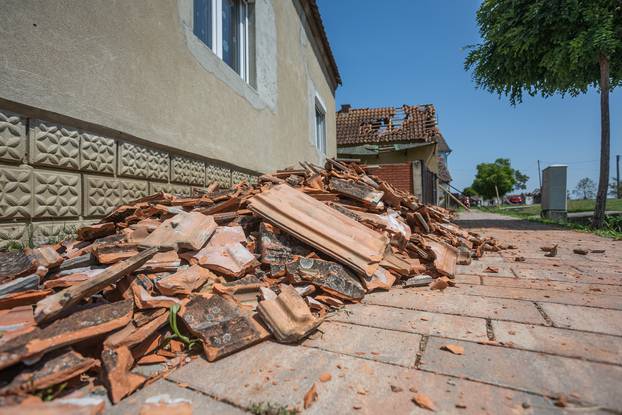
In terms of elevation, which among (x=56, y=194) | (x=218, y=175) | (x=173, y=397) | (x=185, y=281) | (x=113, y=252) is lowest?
(x=173, y=397)

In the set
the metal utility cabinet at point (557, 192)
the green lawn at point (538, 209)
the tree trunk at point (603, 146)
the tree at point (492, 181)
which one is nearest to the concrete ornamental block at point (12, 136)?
the tree trunk at point (603, 146)

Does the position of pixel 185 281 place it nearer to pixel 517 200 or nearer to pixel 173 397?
pixel 173 397

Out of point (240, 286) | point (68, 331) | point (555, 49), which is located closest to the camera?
point (68, 331)

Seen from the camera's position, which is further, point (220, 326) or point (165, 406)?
point (220, 326)

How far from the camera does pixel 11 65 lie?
1.96 meters

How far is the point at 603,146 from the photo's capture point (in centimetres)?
794

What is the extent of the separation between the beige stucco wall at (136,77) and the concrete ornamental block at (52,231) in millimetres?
825

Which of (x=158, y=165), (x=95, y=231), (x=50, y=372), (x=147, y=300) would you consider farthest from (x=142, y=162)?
(x=50, y=372)

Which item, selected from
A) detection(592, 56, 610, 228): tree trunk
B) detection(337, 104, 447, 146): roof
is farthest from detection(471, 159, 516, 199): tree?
detection(592, 56, 610, 228): tree trunk

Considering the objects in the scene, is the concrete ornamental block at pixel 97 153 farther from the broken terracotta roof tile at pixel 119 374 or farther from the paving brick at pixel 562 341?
the paving brick at pixel 562 341

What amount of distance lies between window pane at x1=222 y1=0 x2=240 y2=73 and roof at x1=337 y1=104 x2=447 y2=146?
13.1 m

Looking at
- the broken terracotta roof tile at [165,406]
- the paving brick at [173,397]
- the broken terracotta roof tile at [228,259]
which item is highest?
the broken terracotta roof tile at [228,259]

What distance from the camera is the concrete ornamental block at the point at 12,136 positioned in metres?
1.95

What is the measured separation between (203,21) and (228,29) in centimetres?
84
